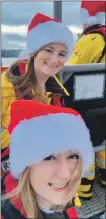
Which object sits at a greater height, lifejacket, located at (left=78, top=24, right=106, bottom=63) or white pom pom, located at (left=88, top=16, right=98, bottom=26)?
white pom pom, located at (left=88, top=16, right=98, bottom=26)

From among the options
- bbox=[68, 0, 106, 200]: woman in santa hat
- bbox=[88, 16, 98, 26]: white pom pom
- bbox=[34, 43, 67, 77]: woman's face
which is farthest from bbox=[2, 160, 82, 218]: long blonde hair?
bbox=[88, 16, 98, 26]: white pom pom

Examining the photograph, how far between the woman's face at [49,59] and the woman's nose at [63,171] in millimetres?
707

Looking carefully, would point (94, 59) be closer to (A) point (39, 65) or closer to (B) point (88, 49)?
(B) point (88, 49)

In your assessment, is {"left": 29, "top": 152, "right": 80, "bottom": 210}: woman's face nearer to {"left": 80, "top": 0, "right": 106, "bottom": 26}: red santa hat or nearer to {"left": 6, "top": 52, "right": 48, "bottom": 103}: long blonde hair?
{"left": 6, "top": 52, "right": 48, "bottom": 103}: long blonde hair

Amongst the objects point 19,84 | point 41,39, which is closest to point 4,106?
point 19,84

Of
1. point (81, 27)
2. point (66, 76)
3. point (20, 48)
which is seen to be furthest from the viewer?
point (81, 27)

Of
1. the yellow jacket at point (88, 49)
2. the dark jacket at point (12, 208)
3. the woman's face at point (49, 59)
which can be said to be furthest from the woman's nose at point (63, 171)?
the yellow jacket at point (88, 49)

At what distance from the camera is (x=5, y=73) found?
5.02 ft

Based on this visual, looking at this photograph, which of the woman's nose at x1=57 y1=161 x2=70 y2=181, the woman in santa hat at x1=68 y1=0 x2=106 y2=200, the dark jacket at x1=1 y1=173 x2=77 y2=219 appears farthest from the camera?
the woman in santa hat at x1=68 y1=0 x2=106 y2=200

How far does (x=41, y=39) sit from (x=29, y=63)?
5.1 inches

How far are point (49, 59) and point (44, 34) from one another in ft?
0.50

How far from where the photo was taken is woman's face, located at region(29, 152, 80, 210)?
87cm

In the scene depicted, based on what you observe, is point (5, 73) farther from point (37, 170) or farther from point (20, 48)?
point (37, 170)

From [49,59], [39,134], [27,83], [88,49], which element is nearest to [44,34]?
[49,59]
